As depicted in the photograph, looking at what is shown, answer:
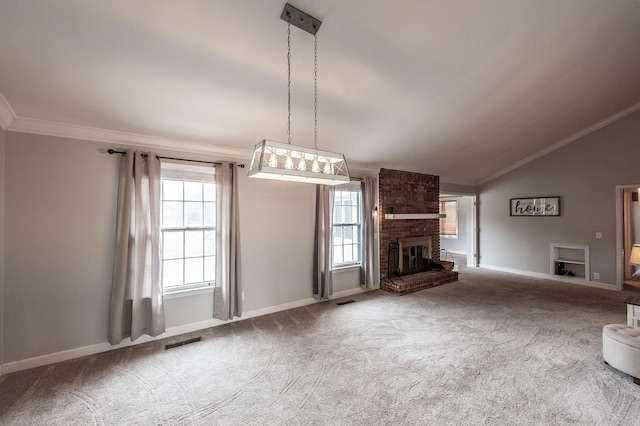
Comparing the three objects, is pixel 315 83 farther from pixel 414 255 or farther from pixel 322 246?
pixel 414 255

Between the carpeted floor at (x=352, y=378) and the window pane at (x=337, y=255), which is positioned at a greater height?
the window pane at (x=337, y=255)

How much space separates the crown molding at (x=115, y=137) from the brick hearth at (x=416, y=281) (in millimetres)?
3663

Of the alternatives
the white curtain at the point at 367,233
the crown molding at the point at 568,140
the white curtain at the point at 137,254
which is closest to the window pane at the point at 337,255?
the white curtain at the point at 367,233

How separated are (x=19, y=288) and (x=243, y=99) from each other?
303cm

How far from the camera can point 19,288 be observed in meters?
2.63

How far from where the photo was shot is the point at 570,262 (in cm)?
571

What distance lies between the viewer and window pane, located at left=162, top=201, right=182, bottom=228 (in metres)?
3.42

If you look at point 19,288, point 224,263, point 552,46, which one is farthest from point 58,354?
point 552,46

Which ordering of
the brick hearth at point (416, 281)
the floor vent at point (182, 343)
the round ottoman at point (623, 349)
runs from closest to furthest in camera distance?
the round ottoman at point (623, 349) → the floor vent at point (182, 343) → the brick hearth at point (416, 281)

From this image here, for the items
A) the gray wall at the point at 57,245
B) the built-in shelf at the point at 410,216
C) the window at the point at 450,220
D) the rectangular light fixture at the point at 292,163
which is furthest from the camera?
the window at the point at 450,220

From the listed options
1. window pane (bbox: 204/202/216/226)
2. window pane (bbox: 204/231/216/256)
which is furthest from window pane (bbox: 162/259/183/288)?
window pane (bbox: 204/202/216/226)

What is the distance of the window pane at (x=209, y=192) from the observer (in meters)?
3.72

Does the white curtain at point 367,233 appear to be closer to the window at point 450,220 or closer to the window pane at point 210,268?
the window pane at point 210,268

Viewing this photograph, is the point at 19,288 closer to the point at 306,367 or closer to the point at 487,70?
the point at 306,367
